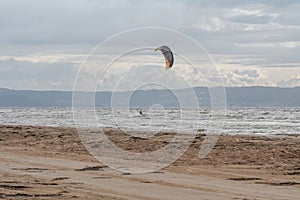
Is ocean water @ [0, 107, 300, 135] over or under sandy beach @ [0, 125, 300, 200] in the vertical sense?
over

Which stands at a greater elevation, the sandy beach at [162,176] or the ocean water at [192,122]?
the ocean water at [192,122]

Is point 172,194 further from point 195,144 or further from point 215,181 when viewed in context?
point 195,144

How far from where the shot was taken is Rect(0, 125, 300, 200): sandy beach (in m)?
12.6

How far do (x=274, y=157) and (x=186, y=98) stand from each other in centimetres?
332

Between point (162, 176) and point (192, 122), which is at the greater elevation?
point (192, 122)

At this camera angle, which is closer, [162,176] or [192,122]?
[162,176]

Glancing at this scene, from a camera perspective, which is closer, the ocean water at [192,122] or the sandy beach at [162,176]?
the sandy beach at [162,176]

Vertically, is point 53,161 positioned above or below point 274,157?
below

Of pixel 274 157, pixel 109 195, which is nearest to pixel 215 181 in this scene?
pixel 109 195

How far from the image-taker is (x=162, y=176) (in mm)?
15438

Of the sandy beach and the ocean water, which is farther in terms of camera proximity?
the ocean water

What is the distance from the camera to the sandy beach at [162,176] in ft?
41.4

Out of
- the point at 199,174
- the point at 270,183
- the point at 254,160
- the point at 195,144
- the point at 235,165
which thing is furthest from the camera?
the point at 195,144

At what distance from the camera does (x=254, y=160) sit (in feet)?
63.0
